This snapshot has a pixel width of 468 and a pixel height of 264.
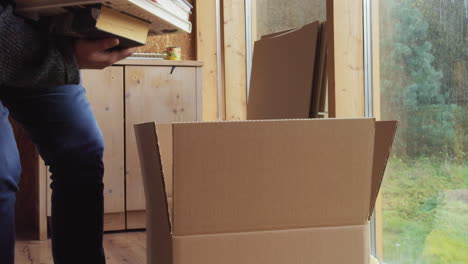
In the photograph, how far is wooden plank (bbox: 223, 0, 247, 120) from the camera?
3260 mm

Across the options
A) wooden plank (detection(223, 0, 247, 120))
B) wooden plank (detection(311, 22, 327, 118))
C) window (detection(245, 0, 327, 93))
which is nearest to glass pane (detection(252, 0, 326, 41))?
window (detection(245, 0, 327, 93))

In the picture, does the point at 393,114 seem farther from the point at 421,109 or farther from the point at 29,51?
the point at 29,51

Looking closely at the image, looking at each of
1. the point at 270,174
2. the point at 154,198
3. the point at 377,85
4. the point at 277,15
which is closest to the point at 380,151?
the point at 270,174

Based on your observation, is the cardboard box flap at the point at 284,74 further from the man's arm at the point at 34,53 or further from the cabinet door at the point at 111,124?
the cabinet door at the point at 111,124

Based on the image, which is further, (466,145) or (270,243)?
(466,145)

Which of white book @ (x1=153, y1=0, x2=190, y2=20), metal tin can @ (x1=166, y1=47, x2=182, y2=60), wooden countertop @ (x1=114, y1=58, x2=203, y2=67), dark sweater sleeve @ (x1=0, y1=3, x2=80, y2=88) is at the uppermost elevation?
metal tin can @ (x1=166, y1=47, x2=182, y2=60)

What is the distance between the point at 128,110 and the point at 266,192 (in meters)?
1.84

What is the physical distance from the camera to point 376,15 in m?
1.84

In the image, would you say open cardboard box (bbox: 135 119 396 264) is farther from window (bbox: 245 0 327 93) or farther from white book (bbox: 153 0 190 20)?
window (bbox: 245 0 327 93)

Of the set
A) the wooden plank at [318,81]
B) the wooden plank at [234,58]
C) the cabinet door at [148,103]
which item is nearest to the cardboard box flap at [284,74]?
the wooden plank at [318,81]

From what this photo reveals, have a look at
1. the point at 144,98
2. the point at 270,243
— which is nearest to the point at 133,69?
the point at 144,98

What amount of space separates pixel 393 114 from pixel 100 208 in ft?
3.06

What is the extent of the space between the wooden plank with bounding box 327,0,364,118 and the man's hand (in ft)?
3.02

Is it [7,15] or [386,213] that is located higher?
[7,15]
